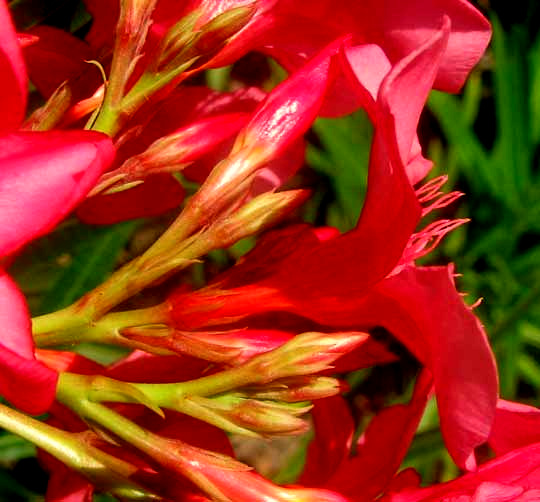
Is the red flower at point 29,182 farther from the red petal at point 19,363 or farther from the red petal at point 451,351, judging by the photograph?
the red petal at point 451,351

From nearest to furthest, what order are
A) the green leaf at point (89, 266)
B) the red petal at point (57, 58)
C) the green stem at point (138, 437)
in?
the green stem at point (138, 437), the red petal at point (57, 58), the green leaf at point (89, 266)

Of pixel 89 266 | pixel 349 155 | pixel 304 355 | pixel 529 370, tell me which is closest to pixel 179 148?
pixel 304 355

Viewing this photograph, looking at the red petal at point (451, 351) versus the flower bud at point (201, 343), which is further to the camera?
the flower bud at point (201, 343)

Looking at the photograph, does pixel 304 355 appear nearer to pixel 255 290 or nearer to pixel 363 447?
pixel 255 290

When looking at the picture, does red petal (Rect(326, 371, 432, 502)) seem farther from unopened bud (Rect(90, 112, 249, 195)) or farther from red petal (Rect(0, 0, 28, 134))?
red petal (Rect(0, 0, 28, 134))

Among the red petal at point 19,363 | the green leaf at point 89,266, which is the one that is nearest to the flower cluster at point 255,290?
the red petal at point 19,363

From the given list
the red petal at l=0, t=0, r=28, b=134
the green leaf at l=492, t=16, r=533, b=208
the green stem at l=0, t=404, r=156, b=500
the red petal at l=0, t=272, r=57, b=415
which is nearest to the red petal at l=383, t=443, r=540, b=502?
the green stem at l=0, t=404, r=156, b=500
